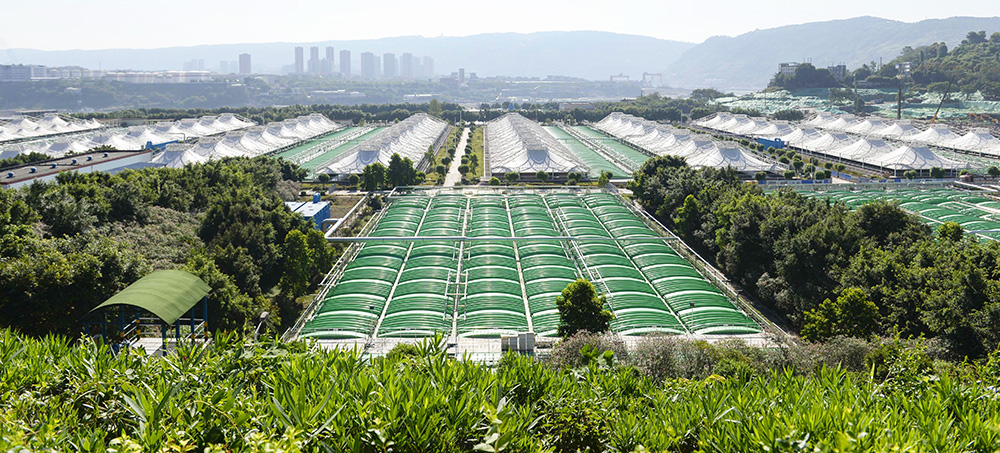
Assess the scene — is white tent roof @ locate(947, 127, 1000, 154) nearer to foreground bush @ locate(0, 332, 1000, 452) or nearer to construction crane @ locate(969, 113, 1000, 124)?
construction crane @ locate(969, 113, 1000, 124)

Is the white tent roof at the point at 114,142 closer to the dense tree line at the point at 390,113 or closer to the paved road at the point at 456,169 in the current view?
the dense tree line at the point at 390,113

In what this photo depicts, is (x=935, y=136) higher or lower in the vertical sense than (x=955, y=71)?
lower

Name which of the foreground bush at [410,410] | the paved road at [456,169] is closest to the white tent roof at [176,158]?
the paved road at [456,169]

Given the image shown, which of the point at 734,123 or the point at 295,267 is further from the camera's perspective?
the point at 734,123

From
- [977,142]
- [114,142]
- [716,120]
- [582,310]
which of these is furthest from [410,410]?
[716,120]

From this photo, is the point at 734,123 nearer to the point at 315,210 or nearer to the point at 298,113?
the point at 298,113

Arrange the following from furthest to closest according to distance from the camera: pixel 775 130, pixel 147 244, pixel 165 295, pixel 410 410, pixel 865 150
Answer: pixel 775 130
pixel 865 150
pixel 147 244
pixel 165 295
pixel 410 410
